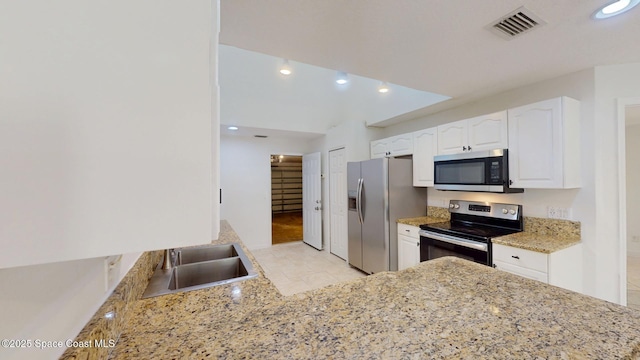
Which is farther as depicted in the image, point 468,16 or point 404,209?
point 404,209

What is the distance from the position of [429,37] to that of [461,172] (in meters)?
1.53

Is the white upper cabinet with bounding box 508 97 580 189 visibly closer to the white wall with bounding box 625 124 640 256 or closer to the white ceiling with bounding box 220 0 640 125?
the white ceiling with bounding box 220 0 640 125

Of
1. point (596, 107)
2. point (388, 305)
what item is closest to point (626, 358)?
point (388, 305)

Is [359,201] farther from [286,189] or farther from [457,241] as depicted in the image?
[286,189]

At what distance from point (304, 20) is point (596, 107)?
8.08 ft

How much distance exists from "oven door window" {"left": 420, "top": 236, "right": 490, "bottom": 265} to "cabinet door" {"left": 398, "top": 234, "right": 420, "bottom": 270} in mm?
102

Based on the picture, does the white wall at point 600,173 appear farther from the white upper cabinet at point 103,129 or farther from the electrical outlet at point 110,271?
the electrical outlet at point 110,271

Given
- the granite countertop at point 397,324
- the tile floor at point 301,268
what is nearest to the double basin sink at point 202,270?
the granite countertop at point 397,324

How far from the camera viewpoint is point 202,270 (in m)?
1.63

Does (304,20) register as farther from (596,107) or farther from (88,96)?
(596,107)

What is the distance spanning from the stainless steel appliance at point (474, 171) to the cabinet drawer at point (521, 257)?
541 mm

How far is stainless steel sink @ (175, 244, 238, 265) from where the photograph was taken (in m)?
1.86

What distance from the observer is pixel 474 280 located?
1.06m

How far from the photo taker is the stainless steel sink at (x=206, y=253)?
1.86m
